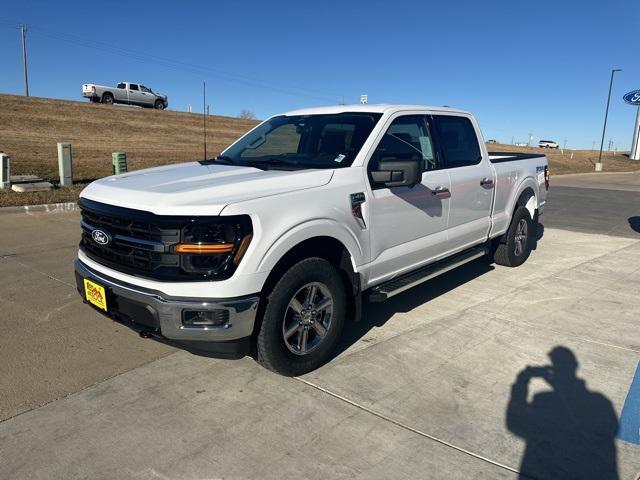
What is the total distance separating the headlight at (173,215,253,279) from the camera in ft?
9.53

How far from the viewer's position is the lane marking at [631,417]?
9.57 ft

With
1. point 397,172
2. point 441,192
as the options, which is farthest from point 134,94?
point 397,172

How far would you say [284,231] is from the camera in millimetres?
3156

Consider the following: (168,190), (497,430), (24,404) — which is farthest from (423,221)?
(24,404)

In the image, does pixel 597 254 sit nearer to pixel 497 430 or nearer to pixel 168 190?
pixel 497 430

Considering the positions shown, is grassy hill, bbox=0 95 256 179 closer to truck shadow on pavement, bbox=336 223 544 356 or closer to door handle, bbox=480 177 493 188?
truck shadow on pavement, bbox=336 223 544 356

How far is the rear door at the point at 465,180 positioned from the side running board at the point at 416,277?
0.34 ft

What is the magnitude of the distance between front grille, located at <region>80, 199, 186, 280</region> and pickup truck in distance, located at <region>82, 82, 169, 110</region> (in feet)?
105

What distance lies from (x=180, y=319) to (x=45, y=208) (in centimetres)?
806

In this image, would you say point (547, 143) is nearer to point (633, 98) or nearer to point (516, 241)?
point (633, 98)

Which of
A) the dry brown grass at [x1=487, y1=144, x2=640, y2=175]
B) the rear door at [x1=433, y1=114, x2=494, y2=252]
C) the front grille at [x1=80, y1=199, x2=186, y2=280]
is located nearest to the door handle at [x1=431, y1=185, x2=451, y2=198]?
the rear door at [x1=433, y1=114, x2=494, y2=252]

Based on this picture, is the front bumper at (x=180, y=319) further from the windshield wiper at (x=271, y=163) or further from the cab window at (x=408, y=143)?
the cab window at (x=408, y=143)

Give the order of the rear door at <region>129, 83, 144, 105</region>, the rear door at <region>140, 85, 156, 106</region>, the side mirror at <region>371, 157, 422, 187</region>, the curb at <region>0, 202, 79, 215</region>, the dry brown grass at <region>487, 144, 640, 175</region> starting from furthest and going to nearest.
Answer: the rear door at <region>140, 85, 156, 106</region> → the rear door at <region>129, 83, 144, 105</region> → the dry brown grass at <region>487, 144, 640, 175</region> → the curb at <region>0, 202, 79, 215</region> → the side mirror at <region>371, 157, 422, 187</region>

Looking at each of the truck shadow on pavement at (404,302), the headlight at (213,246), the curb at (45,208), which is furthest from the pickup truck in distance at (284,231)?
the curb at (45,208)
